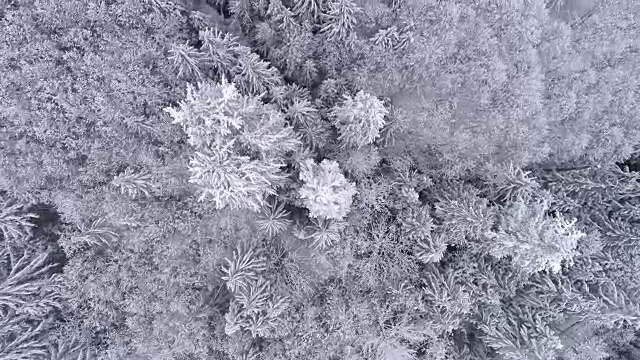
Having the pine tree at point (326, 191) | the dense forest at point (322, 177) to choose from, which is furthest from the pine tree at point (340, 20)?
the pine tree at point (326, 191)

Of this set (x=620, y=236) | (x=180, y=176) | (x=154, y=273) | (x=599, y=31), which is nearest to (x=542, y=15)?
(x=599, y=31)

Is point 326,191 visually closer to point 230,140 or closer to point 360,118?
point 360,118

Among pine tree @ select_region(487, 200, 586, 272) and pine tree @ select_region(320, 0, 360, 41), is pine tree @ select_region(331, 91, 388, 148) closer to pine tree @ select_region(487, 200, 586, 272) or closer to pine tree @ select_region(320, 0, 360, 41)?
pine tree @ select_region(320, 0, 360, 41)

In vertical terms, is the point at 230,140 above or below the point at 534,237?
below

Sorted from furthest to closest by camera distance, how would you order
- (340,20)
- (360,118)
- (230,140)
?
1. (340,20)
2. (360,118)
3. (230,140)

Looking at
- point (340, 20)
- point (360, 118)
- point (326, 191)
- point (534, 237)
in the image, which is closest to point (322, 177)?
point (326, 191)

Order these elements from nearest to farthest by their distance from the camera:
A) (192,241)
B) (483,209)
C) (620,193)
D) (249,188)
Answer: (249,188) < (483,209) < (192,241) < (620,193)

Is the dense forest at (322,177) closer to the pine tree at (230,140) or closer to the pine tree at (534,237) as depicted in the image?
the pine tree at (534,237)

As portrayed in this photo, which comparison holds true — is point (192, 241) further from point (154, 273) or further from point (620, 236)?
point (620, 236)
